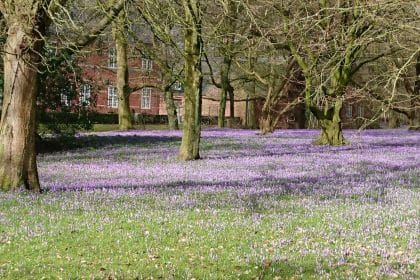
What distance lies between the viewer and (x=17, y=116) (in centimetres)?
1072

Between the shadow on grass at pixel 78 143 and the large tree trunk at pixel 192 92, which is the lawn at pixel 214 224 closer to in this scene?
the large tree trunk at pixel 192 92

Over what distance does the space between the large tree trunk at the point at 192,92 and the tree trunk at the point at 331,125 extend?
23.8ft

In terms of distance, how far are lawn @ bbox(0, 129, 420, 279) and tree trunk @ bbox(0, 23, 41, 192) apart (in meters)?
0.68

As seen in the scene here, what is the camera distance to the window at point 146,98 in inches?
2928

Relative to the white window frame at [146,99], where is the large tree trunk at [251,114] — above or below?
below

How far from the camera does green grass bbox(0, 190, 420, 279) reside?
19.1 ft

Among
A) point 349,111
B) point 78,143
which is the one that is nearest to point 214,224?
point 78,143

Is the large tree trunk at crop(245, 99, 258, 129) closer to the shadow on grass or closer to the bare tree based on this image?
the shadow on grass

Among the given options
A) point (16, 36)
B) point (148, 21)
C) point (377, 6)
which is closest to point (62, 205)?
point (16, 36)

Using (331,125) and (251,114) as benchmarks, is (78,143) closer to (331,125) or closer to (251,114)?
(331,125)

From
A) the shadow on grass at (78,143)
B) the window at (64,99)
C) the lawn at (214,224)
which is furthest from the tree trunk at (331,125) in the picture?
the window at (64,99)

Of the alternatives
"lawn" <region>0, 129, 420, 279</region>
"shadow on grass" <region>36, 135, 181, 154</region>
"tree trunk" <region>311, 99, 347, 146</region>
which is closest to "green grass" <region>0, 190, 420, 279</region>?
"lawn" <region>0, 129, 420, 279</region>

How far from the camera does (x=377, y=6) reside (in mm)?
9930

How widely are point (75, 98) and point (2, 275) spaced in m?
19.6
